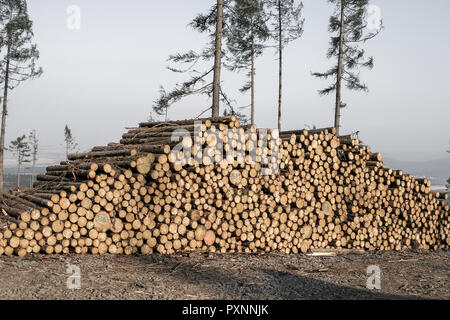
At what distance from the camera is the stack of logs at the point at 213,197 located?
A: 8.27m

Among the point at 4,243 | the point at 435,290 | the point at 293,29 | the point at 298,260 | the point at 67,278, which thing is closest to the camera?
the point at 67,278

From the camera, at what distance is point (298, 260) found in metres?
8.88

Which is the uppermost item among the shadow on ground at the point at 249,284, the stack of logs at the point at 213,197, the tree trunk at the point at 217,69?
the tree trunk at the point at 217,69

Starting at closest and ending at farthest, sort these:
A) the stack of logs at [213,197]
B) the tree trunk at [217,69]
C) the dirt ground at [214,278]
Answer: the dirt ground at [214,278] → the stack of logs at [213,197] → the tree trunk at [217,69]

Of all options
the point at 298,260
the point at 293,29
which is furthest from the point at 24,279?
the point at 293,29

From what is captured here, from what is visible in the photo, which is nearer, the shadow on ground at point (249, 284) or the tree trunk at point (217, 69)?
the shadow on ground at point (249, 284)

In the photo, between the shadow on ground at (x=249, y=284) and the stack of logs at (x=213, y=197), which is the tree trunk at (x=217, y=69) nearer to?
the stack of logs at (x=213, y=197)

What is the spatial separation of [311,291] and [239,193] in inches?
129

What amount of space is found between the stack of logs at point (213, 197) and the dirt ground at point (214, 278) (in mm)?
442

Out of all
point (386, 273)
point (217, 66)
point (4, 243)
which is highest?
point (217, 66)

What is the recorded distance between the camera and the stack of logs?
827 cm

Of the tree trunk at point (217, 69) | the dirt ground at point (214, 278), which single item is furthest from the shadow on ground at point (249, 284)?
the tree trunk at point (217, 69)

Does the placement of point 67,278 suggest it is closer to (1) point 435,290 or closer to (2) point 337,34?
(1) point 435,290

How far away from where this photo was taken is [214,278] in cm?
698
